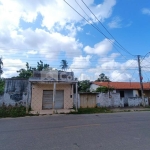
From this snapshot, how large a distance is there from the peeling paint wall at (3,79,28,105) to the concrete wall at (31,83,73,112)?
121 cm

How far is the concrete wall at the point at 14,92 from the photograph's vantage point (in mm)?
18672

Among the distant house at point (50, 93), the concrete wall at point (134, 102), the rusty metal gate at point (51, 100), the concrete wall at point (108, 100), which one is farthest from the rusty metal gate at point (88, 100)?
the concrete wall at point (134, 102)

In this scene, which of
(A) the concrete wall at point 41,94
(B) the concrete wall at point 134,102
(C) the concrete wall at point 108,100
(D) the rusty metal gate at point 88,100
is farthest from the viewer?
(B) the concrete wall at point 134,102

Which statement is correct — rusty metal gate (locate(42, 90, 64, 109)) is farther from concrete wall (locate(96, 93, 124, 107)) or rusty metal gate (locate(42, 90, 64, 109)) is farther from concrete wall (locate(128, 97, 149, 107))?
concrete wall (locate(128, 97, 149, 107))

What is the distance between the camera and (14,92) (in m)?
19.0

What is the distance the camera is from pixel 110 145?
192 inches

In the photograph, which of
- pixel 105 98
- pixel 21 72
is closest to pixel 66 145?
pixel 105 98

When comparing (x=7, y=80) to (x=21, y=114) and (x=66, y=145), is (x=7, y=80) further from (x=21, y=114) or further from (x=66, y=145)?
(x=66, y=145)

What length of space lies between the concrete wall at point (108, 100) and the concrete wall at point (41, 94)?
4469 millimetres

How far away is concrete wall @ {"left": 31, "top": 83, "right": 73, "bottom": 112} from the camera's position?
60.3ft

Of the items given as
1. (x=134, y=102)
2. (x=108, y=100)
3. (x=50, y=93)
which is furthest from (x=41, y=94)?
(x=134, y=102)

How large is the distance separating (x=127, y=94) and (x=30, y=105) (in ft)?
61.4

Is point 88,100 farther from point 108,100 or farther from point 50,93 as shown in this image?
point 50,93

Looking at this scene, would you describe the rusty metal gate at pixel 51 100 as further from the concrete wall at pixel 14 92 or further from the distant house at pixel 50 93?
the concrete wall at pixel 14 92
